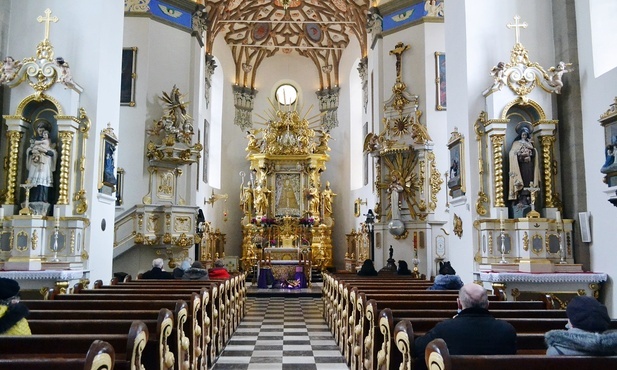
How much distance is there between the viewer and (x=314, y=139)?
75.6 ft

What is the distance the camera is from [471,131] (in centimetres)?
827

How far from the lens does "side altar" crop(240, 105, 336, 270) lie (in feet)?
67.5

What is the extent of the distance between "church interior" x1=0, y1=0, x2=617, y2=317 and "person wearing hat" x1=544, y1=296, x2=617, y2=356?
14.0ft

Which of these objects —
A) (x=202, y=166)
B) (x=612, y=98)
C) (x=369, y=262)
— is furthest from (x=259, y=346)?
(x=202, y=166)

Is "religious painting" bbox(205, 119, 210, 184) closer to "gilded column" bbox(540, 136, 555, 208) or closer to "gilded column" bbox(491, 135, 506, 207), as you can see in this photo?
"gilded column" bbox(491, 135, 506, 207)

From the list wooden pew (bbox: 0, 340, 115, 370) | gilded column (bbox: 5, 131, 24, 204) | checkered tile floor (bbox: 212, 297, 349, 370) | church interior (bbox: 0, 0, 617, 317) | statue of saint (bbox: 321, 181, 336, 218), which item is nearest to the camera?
wooden pew (bbox: 0, 340, 115, 370)

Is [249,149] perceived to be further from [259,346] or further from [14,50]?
[259,346]

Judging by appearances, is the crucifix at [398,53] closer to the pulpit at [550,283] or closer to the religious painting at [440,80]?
the religious painting at [440,80]

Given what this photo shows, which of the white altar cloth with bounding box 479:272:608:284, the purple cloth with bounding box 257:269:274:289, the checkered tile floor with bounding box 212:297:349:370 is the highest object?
the white altar cloth with bounding box 479:272:608:284

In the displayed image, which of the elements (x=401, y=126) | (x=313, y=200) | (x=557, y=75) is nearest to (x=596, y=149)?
(x=557, y=75)

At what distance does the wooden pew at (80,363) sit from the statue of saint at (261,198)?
18.3 m

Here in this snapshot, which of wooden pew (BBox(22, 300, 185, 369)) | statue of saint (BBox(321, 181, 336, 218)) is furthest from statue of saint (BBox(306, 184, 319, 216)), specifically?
wooden pew (BBox(22, 300, 185, 369))

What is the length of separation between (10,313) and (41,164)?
516 centimetres

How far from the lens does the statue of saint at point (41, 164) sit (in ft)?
26.0
